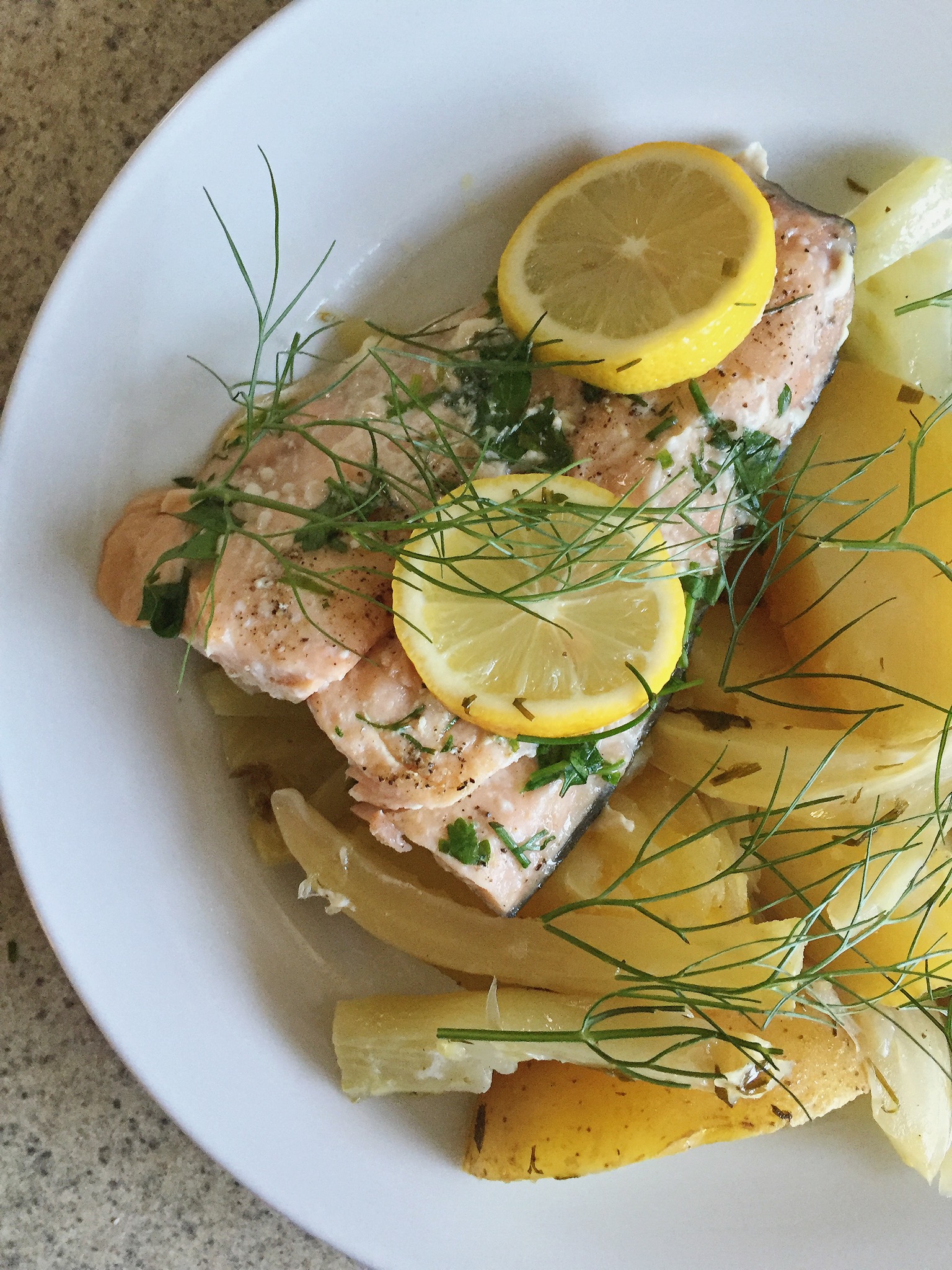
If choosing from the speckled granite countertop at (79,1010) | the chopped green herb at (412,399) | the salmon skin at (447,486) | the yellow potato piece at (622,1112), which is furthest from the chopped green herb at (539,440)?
the yellow potato piece at (622,1112)

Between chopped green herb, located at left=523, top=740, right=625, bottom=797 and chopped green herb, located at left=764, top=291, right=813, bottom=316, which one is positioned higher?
chopped green herb, located at left=764, top=291, right=813, bottom=316

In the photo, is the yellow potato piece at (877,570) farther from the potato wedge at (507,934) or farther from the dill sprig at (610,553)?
the potato wedge at (507,934)

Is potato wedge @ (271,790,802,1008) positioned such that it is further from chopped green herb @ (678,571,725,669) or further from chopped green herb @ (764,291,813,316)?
chopped green herb @ (764,291,813,316)

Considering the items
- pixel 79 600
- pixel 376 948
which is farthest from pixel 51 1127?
pixel 79 600

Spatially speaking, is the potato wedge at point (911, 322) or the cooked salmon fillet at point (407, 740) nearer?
the cooked salmon fillet at point (407, 740)

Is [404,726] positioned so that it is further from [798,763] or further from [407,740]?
[798,763]

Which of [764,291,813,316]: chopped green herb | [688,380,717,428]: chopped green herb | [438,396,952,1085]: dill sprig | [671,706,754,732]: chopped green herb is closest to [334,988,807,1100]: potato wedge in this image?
[438,396,952,1085]: dill sprig
